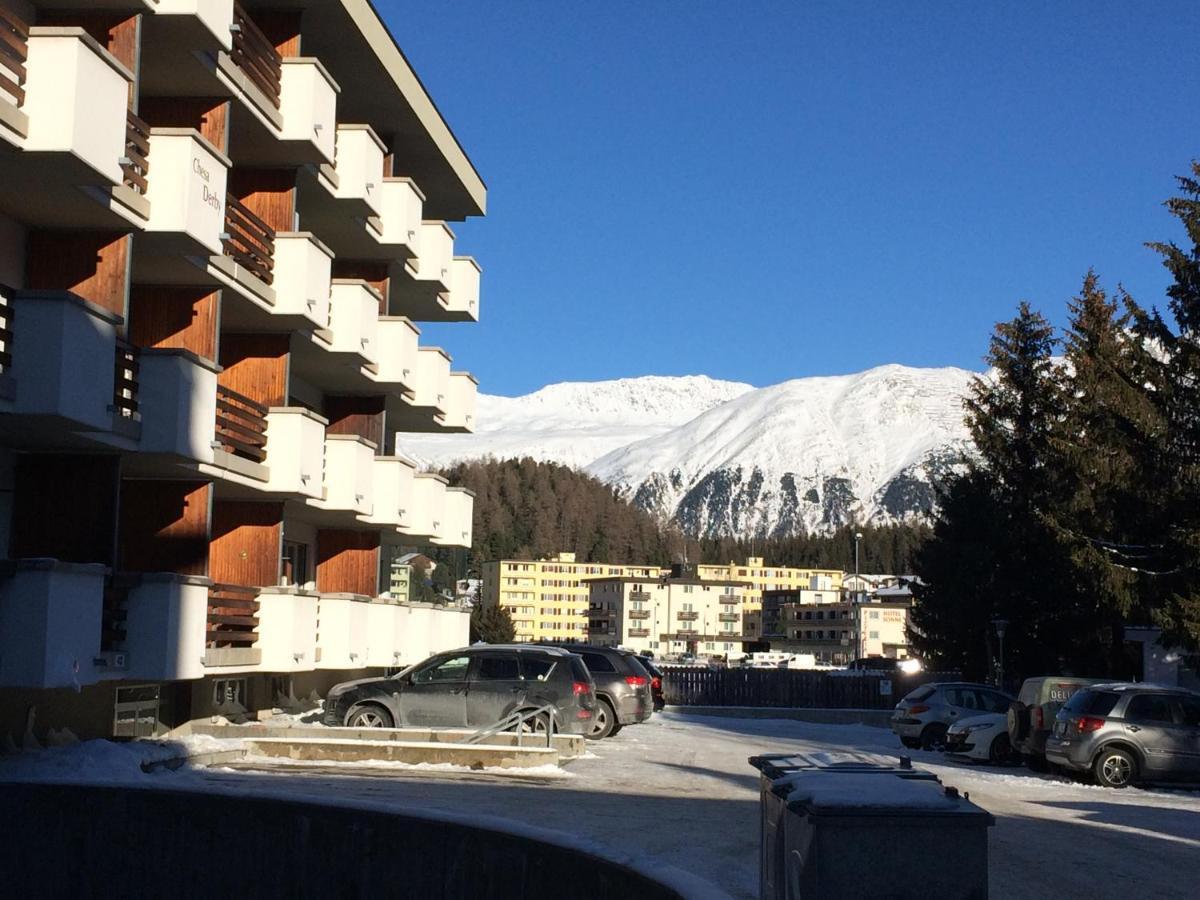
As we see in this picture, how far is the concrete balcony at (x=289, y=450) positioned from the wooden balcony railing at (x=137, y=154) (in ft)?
20.4

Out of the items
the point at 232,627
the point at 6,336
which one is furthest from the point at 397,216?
the point at 6,336

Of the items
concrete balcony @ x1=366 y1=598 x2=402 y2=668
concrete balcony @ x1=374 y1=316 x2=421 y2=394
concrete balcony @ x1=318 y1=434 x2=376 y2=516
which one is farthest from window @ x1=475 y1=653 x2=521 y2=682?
concrete balcony @ x1=374 y1=316 x2=421 y2=394

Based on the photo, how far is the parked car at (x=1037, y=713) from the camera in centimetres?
2436

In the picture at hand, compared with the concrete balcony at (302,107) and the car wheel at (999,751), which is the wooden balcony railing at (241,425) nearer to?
the concrete balcony at (302,107)

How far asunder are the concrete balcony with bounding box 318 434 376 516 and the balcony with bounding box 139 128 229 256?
323 inches

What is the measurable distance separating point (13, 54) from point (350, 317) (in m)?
12.9

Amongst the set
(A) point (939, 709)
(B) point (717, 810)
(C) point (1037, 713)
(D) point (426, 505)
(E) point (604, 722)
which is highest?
(D) point (426, 505)

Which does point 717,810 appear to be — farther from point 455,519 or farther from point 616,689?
point 455,519

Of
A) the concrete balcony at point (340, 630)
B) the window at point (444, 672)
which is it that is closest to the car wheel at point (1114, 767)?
the window at point (444, 672)

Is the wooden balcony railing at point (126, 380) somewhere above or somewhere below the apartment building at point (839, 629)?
above

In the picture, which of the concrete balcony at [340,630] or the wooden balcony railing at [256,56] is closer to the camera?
the wooden balcony railing at [256,56]

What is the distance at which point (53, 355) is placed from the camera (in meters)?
16.3

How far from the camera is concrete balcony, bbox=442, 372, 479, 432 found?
3791 cm

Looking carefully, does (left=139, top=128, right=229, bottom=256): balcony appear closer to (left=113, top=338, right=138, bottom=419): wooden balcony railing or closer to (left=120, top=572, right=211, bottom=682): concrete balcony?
(left=113, top=338, right=138, bottom=419): wooden balcony railing
